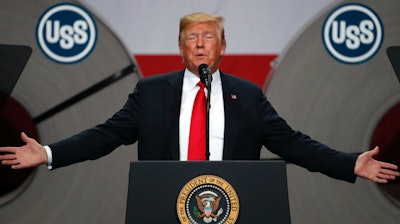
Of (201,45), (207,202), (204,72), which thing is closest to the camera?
(207,202)

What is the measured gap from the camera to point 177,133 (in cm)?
188

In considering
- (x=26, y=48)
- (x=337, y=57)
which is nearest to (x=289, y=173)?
(x=337, y=57)

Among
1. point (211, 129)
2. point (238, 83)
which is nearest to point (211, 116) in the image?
point (211, 129)

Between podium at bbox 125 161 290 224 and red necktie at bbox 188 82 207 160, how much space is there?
1.02ft

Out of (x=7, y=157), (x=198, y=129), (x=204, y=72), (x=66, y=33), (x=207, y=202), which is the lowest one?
(x=207, y=202)

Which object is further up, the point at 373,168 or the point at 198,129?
the point at 198,129

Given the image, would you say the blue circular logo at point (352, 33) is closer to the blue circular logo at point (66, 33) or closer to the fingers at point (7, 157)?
the blue circular logo at point (66, 33)

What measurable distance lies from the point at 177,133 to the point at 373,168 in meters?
0.56

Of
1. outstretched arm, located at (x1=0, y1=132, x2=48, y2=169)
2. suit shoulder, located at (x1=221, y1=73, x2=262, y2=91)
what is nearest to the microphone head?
suit shoulder, located at (x1=221, y1=73, x2=262, y2=91)

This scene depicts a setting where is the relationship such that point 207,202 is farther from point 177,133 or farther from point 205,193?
point 177,133

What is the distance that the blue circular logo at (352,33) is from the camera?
8.84ft

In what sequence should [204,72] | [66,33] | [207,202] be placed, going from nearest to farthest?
[207,202] < [204,72] < [66,33]

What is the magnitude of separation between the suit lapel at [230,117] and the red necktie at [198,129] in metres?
0.07

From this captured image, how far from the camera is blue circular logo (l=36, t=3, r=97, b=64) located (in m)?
2.68
